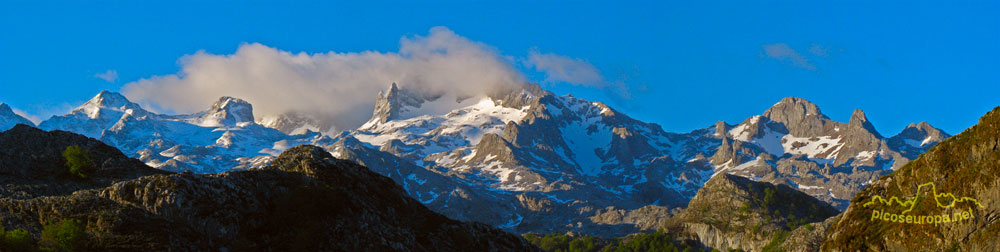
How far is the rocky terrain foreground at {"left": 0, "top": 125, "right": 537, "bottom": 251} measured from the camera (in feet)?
137

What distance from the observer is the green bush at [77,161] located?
53188 millimetres

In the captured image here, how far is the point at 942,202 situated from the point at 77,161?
3160 inches

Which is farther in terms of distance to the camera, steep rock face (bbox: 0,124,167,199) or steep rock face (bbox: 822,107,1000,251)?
steep rock face (bbox: 822,107,1000,251)

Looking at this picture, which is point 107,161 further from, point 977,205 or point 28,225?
point 977,205

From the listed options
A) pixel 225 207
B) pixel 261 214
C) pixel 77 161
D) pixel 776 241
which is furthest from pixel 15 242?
pixel 776 241

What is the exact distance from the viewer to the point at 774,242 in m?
176

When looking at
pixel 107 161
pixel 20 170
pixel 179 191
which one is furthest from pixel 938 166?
pixel 20 170

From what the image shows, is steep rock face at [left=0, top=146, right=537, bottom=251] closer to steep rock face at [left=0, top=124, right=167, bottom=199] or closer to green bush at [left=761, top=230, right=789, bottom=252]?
steep rock face at [left=0, top=124, right=167, bottom=199]

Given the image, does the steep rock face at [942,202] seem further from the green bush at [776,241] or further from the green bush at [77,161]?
the green bush at [776,241]

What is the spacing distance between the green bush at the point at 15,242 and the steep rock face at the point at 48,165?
1153cm

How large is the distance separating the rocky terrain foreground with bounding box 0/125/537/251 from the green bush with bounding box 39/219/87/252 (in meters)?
0.41

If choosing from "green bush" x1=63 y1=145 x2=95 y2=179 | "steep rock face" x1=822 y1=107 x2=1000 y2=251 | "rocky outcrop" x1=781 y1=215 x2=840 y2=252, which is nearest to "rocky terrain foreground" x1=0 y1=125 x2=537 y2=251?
"green bush" x1=63 y1=145 x2=95 y2=179

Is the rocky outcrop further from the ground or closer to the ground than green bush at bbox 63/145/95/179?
further from the ground

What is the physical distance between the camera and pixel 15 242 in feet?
120
